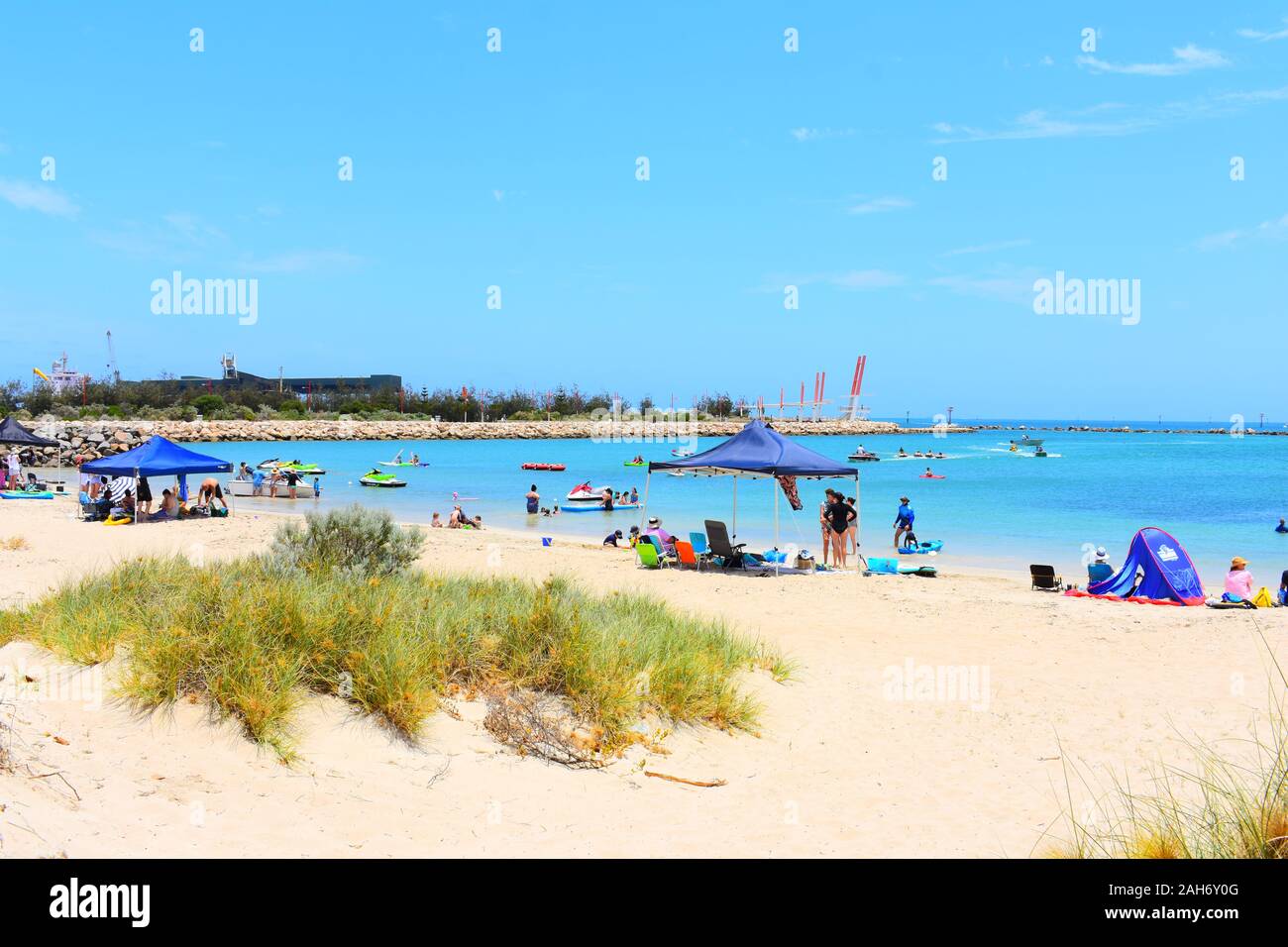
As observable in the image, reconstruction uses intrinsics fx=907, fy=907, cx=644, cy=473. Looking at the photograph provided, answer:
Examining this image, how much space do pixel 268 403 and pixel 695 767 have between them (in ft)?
366

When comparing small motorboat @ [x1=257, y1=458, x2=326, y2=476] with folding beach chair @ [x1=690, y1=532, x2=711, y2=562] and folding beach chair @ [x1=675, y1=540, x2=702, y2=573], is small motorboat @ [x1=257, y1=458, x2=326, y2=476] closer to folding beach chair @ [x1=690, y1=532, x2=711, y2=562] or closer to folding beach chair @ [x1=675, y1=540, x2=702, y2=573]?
folding beach chair @ [x1=690, y1=532, x2=711, y2=562]

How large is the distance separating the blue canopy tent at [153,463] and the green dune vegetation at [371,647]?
11594 mm

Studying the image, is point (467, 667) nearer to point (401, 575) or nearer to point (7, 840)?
point (401, 575)

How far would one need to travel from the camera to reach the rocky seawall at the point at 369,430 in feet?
183

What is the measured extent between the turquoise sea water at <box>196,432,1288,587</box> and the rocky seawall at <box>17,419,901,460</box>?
22.8 feet

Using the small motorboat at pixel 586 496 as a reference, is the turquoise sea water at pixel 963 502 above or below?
below

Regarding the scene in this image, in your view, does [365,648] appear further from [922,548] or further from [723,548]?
[922,548]

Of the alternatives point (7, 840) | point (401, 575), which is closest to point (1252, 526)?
point (401, 575)

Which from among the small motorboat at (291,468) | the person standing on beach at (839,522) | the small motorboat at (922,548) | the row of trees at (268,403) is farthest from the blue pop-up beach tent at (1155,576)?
the row of trees at (268,403)

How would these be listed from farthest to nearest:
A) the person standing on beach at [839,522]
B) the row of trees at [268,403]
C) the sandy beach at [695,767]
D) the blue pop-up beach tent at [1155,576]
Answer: the row of trees at [268,403] → the person standing on beach at [839,522] → the blue pop-up beach tent at [1155,576] → the sandy beach at [695,767]

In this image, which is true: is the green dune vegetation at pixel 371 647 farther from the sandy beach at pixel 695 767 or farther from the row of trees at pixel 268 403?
the row of trees at pixel 268 403

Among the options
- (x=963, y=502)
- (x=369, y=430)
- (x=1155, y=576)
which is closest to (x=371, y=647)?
(x=1155, y=576)
